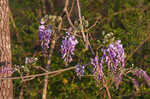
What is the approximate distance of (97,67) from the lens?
3.27 metres

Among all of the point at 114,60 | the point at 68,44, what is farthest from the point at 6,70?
the point at 114,60

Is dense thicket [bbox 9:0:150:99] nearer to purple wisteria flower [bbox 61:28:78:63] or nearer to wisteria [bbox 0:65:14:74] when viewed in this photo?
wisteria [bbox 0:65:14:74]

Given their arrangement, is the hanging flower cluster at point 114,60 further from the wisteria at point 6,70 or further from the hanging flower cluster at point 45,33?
the wisteria at point 6,70

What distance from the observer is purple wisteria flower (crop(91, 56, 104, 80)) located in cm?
323

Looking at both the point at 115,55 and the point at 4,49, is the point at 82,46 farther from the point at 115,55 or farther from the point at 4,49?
the point at 115,55

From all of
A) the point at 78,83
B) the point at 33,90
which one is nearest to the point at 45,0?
the point at 33,90

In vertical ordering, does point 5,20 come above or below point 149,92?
above

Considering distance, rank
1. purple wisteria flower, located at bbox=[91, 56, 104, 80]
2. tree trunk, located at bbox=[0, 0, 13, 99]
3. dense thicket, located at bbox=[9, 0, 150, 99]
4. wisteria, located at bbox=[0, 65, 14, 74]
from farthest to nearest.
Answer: dense thicket, located at bbox=[9, 0, 150, 99] → tree trunk, located at bbox=[0, 0, 13, 99] → wisteria, located at bbox=[0, 65, 14, 74] → purple wisteria flower, located at bbox=[91, 56, 104, 80]

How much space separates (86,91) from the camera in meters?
5.79

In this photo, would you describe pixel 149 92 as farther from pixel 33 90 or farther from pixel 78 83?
pixel 33 90

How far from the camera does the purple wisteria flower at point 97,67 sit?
127 inches

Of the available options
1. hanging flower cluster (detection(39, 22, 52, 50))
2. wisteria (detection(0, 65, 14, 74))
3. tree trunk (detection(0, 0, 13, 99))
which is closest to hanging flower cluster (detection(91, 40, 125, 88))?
hanging flower cluster (detection(39, 22, 52, 50))

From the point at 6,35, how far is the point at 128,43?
2041 mm

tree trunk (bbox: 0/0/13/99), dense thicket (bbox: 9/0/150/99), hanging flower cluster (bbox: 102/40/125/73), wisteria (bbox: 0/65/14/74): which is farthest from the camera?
dense thicket (bbox: 9/0/150/99)
